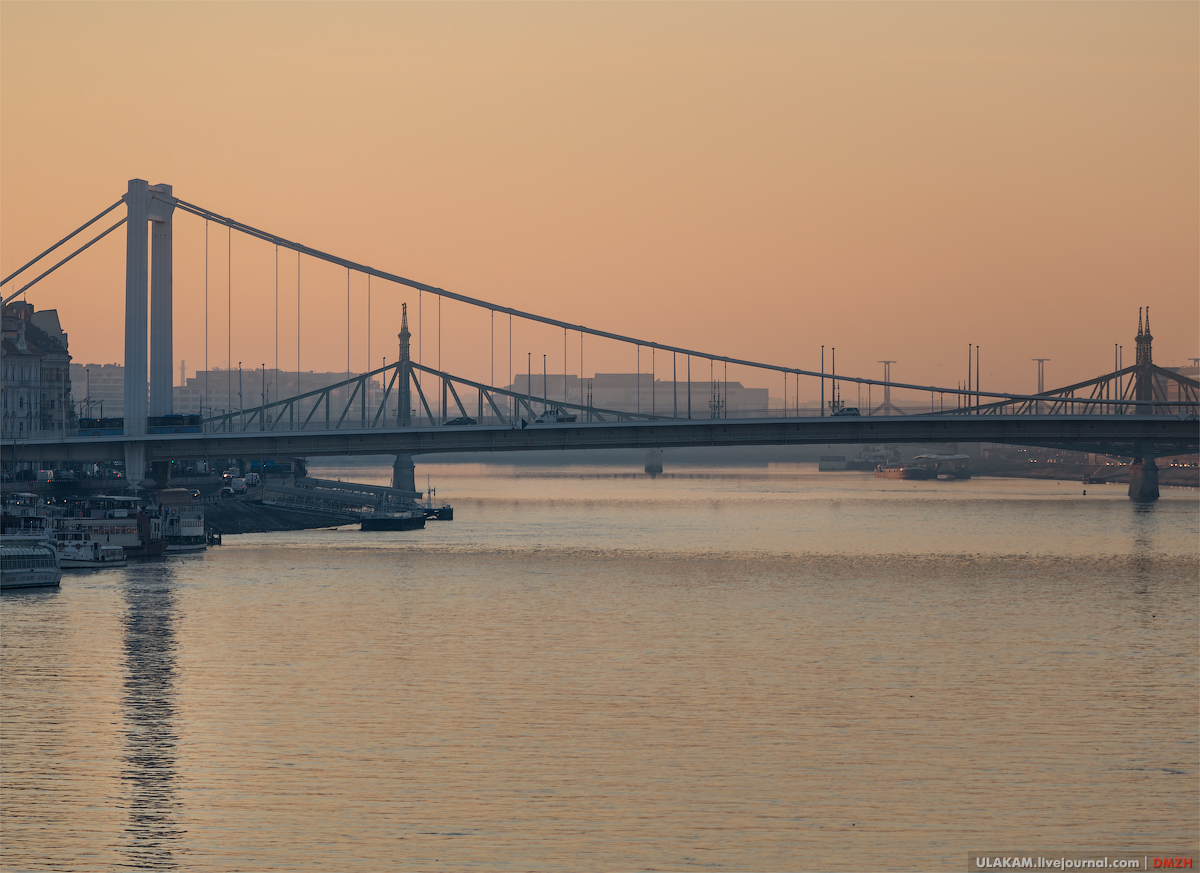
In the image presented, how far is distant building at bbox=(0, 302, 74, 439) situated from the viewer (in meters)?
140

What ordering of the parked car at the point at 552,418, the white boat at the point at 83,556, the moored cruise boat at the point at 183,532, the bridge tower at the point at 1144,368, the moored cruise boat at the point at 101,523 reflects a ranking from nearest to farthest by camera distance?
the white boat at the point at 83,556, the moored cruise boat at the point at 101,523, the parked car at the point at 552,418, the moored cruise boat at the point at 183,532, the bridge tower at the point at 1144,368

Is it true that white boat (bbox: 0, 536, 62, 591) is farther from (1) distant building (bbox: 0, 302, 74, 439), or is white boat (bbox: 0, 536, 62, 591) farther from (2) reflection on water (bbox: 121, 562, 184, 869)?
(1) distant building (bbox: 0, 302, 74, 439)

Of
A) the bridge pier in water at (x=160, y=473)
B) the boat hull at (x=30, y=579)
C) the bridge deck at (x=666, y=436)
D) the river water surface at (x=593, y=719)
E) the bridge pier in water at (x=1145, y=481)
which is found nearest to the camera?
the river water surface at (x=593, y=719)

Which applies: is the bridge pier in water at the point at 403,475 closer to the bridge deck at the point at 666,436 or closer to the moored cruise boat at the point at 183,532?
the moored cruise boat at the point at 183,532

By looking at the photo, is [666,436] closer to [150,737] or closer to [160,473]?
[160,473]

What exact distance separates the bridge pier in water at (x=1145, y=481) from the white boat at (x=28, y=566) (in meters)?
133

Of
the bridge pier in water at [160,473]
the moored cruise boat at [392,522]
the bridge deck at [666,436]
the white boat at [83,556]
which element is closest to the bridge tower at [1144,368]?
the bridge deck at [666,436]

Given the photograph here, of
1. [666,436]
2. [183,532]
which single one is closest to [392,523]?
[183,532]

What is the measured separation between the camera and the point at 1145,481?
567 ft

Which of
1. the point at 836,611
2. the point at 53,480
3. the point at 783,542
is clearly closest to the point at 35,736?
the point at 836,611

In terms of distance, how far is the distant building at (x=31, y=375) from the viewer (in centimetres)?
14012

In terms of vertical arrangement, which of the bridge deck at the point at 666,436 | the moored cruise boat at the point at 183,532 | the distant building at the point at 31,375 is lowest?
the moored cruise boat at the point at 183,532

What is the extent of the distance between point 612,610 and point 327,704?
2321 centimetres

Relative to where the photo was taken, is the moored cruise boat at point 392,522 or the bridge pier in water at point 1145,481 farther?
the bridge pier in water at point 1145,481
